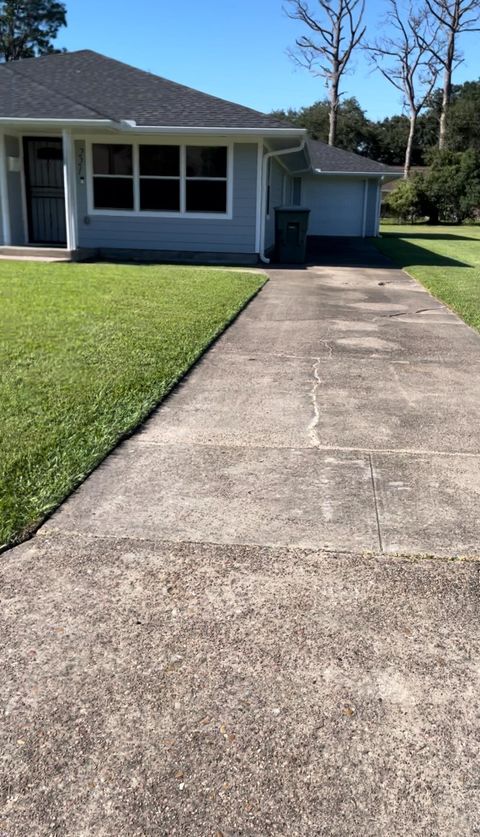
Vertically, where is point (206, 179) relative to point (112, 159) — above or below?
below

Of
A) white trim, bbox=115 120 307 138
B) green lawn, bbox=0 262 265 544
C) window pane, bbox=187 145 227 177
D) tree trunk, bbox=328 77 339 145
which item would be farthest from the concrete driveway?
tree trunk, bbox=328 77 339 145

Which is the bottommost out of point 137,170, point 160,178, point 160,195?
point 160,195

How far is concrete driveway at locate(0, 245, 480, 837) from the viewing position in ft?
6.65

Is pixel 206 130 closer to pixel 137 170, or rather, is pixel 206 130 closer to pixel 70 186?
pixel 137 170

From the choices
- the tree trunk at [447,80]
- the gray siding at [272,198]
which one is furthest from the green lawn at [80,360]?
Result: the tree trunk at [447,80]

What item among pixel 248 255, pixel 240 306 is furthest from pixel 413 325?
pixel 248 255

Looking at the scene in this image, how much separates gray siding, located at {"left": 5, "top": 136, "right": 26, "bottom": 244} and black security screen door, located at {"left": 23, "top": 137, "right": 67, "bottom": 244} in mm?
304

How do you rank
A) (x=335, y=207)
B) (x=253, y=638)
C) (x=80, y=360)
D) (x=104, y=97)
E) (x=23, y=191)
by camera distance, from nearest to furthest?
(x=253, y=638) → (x=80, y=360) → (x=23, y=191) → (x=104, y=97) → (x=335, y=207)

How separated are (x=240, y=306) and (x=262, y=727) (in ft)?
27.8

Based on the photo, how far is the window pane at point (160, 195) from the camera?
16.6 metres

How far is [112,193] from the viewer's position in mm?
16844

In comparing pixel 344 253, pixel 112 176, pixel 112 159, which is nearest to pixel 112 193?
pixel 112 176

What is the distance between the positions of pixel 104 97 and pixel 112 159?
7.84 feet

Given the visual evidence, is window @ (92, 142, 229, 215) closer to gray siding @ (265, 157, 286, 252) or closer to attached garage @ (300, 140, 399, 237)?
gray siding @ (265, 157, 286, 252)
